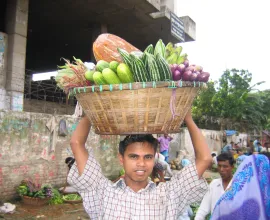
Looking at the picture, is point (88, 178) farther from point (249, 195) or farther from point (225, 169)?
point (225, 169)

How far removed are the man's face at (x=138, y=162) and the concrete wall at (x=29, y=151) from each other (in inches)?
225

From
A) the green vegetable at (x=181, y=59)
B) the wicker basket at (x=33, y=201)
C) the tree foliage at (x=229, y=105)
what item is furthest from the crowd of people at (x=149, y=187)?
the tree foliage at (x=229, y=105)

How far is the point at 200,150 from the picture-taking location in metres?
1.93

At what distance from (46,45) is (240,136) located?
58.0 ft

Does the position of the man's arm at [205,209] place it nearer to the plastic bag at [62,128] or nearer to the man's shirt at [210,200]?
the man's shirt at [210,200]

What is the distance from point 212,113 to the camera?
891 inches

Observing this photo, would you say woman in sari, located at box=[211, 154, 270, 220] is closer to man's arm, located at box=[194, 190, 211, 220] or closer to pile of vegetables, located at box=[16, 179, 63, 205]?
man's arm, located at box=[194, 190, 211, 220]

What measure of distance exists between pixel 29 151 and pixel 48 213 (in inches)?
68.4

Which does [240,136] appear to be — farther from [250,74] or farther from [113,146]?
[113,146]

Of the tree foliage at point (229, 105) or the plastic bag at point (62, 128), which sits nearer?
the plastic bag at point (62, 128)

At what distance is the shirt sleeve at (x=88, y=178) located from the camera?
195cm

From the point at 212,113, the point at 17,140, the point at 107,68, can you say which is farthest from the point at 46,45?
the point at 107,68

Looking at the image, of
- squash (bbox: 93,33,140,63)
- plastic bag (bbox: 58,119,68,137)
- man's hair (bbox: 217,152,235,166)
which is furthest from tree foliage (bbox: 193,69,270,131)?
squash (bbox: 93,33,140,63)

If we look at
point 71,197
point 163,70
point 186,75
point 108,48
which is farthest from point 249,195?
point 71,197
